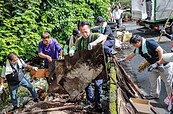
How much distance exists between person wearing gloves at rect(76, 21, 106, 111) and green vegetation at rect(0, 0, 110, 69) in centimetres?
309

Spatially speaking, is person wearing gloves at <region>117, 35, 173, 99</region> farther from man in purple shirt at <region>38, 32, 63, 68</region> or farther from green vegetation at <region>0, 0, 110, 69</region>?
green vegetation at <region>0, 0, 110, 69</region>

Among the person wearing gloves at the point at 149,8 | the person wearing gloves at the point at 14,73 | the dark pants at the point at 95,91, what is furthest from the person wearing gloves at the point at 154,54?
the person wearing gloves at the point at 149,8

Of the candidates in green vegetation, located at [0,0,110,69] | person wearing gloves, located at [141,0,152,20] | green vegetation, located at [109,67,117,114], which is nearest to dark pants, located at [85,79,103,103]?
green vegetation, located at [109,67,117,114]

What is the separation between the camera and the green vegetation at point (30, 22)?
8375mm

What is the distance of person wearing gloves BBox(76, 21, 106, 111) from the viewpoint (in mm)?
5446

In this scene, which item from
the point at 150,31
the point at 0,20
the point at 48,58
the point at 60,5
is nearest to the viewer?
the point at 48,58

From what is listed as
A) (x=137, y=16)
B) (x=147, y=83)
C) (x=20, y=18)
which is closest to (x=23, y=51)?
(x=20, y=18)

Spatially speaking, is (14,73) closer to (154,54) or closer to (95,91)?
(95,91)

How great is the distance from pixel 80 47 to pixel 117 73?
1.66m

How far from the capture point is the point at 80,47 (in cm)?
585

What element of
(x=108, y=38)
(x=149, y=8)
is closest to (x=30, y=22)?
(x=108, y=38)

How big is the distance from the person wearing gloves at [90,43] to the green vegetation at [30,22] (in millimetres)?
3089

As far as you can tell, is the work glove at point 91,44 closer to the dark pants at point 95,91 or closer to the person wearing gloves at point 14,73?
the dark pants at point 95,91

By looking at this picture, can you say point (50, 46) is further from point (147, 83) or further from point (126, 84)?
point (147, 83)
